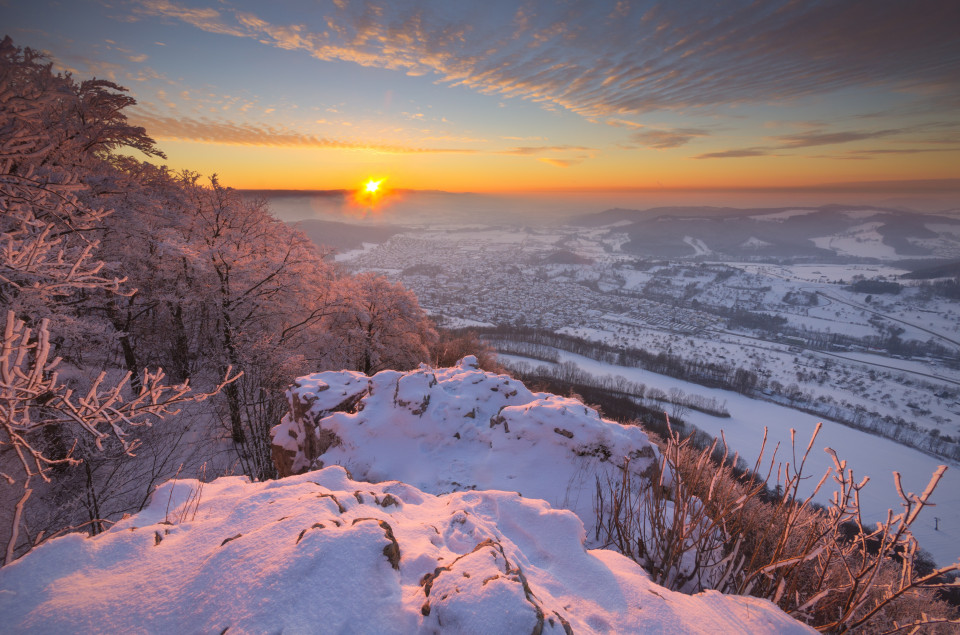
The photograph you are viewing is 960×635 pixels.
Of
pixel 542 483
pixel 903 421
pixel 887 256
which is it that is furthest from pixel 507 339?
pixel 887 256

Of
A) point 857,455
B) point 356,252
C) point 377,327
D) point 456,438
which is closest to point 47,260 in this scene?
point 456,438

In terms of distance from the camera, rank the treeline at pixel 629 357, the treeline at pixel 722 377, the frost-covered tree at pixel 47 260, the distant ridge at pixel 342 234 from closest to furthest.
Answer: the frost-covered tree at pixel 47 260
the treeline at pixel 722 377
the treeline at pixel 629 357
the distant ridge at pixel 342 234

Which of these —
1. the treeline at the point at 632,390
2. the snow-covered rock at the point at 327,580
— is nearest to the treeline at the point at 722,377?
the treeline at the point at 632,390

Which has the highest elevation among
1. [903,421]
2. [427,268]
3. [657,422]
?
[427,268]

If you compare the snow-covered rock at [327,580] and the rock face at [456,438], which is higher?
the snow-covered rock at [327,580]

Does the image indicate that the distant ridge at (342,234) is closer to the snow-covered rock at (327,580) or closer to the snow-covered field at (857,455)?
the snow-covered field at (857,455)

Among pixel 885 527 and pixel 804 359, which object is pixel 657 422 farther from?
pixel 804 359
